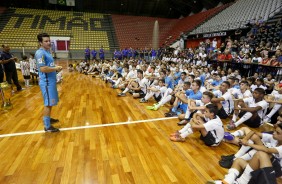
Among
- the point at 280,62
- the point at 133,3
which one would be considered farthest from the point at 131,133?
the point at 133,3

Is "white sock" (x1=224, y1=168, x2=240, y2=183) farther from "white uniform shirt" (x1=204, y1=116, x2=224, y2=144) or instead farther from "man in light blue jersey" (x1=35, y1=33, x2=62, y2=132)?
"man in light blue jersey" (x1=35, y1=33, x2=62, y2=132)

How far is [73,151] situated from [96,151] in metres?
0.35

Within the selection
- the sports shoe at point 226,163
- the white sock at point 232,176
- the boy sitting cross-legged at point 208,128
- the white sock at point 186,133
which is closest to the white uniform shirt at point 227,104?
the boy sitting cross-legged at point 208,128

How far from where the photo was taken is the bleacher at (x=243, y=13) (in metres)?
13.9

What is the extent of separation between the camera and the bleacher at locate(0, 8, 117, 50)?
19859 millimetres

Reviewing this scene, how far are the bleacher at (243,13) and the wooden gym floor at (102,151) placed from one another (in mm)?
12985

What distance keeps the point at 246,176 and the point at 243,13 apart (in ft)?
57.2

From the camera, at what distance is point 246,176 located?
220 cm

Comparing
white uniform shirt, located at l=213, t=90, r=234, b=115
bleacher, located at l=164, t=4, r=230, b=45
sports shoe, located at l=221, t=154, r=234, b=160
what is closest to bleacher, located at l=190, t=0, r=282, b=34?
bleacher, located at l=164, t=4, r=230, b=45

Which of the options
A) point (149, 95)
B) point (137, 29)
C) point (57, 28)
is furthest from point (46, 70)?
point (137, 29)

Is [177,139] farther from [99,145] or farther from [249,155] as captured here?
[99,145]

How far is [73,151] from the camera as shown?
3.04m

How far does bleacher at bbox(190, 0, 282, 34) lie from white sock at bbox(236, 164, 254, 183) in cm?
1372

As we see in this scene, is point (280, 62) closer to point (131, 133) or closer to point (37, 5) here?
point (131, 133)
